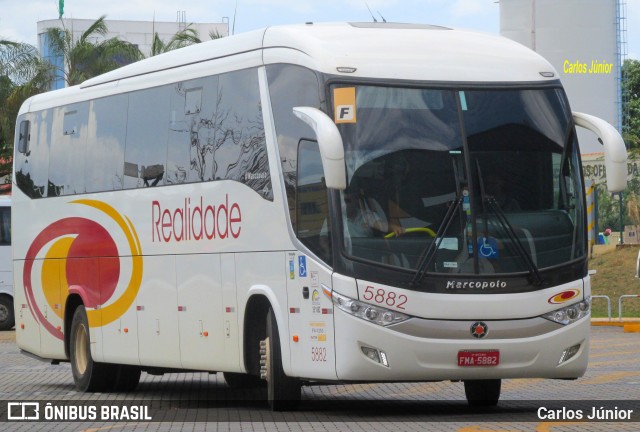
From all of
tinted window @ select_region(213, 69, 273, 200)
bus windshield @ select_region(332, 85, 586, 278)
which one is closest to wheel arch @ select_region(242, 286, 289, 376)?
tinted window @ select_region(213, 69, 273, 200)

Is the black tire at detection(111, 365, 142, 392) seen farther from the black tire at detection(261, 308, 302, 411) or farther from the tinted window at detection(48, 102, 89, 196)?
the black tire at detection(261, 308, 302, 411)

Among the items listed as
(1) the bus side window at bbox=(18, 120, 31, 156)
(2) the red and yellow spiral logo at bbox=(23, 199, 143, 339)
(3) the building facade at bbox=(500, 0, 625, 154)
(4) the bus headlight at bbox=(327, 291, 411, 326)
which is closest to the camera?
(4) the bus headlight at bbox=(327, 291, 411, 326)

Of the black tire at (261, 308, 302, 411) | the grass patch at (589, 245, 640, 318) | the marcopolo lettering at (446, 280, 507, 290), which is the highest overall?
the marcopolo lettering at (446, 280, 507, 290)

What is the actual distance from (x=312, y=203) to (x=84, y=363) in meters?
6.73

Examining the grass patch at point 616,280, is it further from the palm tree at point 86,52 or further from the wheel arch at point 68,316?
the wheel arch at point 68,316

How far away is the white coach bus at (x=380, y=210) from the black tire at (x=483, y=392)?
0.07ft

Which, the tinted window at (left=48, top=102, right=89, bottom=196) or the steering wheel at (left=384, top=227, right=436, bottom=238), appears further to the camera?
the tinted window at (left=48, top=102, right=89, bottom=196)

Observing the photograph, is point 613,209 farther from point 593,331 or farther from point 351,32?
point 351,32

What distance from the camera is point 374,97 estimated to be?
46.5 feet

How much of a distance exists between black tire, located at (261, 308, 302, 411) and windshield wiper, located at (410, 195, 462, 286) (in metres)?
1.85

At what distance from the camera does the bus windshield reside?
13.8 metres

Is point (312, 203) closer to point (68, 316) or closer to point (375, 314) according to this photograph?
point (375, 314)

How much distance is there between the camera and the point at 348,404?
16.7 m

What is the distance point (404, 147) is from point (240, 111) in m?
2.45
